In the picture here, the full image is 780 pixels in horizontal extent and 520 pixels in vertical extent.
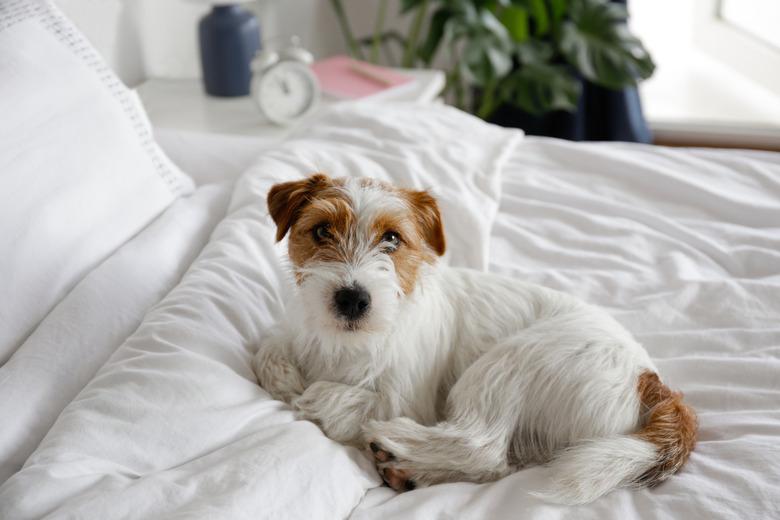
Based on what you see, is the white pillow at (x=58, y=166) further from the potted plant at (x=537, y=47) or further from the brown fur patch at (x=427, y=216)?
the potted plant at (x=537, y=47)

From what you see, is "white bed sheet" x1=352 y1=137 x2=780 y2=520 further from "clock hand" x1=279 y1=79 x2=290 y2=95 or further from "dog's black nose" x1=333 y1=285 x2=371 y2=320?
"clock hand" x1=279 y1=79 x2=290 y2=95

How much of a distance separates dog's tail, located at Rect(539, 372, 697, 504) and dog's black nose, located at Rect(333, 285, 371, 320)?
413 mm

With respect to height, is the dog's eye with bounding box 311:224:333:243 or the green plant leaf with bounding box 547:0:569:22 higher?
the dog's eye with bounding box 311:224:333:243

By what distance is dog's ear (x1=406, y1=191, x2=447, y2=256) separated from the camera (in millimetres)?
1513

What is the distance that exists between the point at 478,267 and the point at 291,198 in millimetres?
592

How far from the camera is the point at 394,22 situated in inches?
176

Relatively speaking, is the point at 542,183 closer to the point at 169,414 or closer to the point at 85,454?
the point at 169,414

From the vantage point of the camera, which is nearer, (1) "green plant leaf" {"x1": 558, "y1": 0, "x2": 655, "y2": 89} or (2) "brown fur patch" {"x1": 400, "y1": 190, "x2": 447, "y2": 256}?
(2) "brown fur patch" {"x1": 400, "y1": 190, "x2": 447, "y2": 256}

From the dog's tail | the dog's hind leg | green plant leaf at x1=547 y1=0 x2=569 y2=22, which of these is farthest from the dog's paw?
green plant leaf at x1=547 y1=0 x2=569 y2=22

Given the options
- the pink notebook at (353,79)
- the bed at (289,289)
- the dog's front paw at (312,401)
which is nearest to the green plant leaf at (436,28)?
the pink notebook at (353,79)

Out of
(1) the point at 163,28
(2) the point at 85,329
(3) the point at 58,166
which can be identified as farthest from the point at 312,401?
(1) the point at 163,28

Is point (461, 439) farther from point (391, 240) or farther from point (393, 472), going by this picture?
point (391, 240)

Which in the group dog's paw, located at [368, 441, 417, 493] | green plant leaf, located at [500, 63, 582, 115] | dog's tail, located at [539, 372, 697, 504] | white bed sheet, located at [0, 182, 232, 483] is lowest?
green plant leaf, located at [500, 63, 582, 115]

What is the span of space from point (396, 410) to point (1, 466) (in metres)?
0.65
